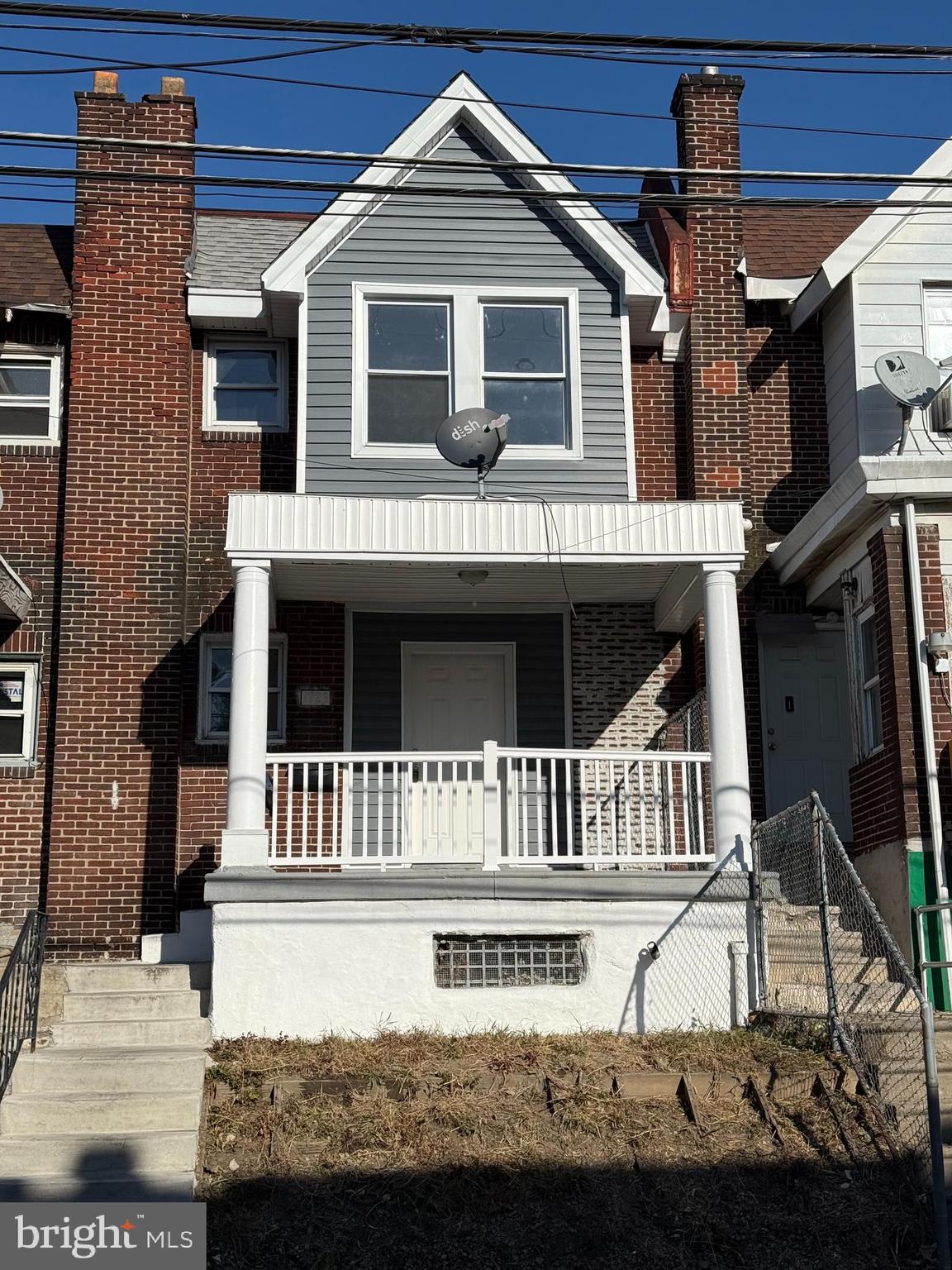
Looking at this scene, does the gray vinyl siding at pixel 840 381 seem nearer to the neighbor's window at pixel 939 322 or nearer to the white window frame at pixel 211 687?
the neighbor's window at pixel 939 322

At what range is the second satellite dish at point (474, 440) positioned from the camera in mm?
13086

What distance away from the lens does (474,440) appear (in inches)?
516

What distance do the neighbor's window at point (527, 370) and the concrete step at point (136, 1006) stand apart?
237 inches

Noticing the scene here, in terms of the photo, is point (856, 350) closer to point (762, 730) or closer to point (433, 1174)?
point (762, 730)

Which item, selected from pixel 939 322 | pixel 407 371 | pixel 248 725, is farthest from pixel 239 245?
pixel 939 322

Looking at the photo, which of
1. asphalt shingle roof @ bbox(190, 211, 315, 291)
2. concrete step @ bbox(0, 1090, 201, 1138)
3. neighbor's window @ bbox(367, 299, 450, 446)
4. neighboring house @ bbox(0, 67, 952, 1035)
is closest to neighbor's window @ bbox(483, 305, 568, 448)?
neighboring house @ bbox(0, 67, 952, 1035)

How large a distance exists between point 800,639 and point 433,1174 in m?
7.56

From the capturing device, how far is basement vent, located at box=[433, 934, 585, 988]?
1130 cm

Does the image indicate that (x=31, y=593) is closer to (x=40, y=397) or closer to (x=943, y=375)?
(x=40, y=397)

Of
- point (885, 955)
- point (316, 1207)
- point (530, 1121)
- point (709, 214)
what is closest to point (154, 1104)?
point (316, 1207)

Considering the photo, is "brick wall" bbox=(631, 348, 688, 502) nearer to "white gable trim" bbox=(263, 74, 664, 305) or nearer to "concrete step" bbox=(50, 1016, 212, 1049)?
"white gable trim" bbox=(263, 74, 664, 305)

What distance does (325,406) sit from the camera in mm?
14180

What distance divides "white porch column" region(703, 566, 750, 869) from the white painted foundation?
0.59 metres

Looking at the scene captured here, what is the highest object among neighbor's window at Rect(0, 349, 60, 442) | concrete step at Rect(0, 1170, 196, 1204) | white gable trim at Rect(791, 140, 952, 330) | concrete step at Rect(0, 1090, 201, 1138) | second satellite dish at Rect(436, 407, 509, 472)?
white gable trim at Rect(791, 140, 952, 330)
